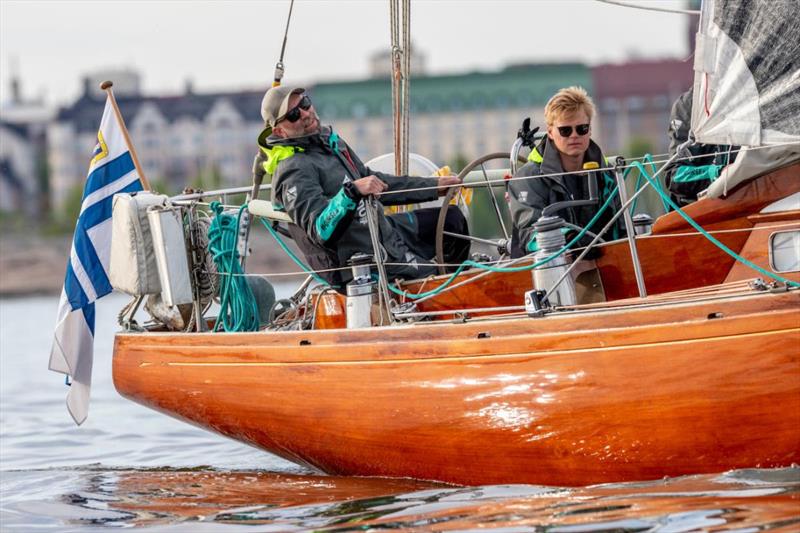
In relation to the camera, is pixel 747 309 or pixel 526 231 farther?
pixel 526 231

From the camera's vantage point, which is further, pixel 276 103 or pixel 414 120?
pixel 414 120

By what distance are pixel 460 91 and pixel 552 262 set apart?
8028 cm

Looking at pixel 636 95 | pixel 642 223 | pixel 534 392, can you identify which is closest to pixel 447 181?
pixel 642 223

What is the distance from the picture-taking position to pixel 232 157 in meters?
85.1

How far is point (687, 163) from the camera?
20.2ft

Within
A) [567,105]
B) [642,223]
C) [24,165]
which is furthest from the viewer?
[24,165]

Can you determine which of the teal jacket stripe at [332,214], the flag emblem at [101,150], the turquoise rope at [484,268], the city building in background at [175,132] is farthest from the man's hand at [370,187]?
the city building in background at [175,132]

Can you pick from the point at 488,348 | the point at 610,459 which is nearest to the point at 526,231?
the point at 488,348

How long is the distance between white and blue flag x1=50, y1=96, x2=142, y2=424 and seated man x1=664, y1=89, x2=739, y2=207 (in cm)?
273

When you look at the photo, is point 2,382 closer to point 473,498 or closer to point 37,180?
point 473,498

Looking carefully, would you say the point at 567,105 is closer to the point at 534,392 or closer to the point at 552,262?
the point at 552,262

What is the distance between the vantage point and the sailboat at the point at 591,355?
15.2 feet

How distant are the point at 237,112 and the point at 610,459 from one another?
8120 centimetres

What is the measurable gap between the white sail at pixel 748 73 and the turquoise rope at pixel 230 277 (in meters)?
2.39
